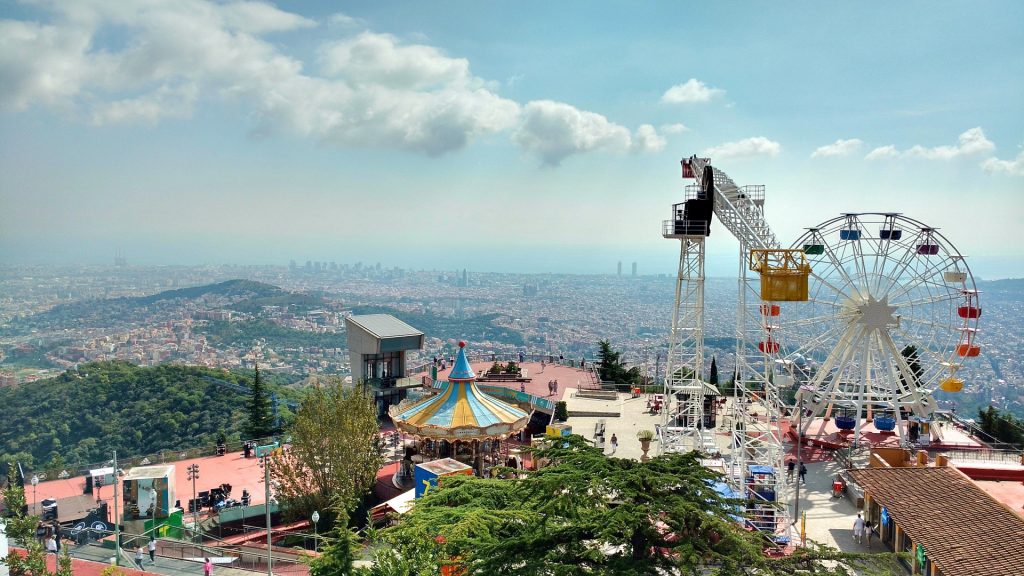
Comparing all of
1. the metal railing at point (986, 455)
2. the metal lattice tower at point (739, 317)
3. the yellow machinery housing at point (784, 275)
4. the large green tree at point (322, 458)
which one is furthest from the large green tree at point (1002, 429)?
the large green tree at point (322, 458)

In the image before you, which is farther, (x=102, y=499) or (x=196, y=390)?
(x=196, y=390)

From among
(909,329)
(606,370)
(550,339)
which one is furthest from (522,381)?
(550,339)

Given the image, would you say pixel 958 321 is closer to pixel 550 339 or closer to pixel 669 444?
pixel 669 444

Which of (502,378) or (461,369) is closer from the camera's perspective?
(461,369)

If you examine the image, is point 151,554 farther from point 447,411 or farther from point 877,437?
point 877,437

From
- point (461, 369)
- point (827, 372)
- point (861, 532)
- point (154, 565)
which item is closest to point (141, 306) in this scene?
point (461, 369)

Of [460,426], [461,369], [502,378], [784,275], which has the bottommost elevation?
[502,378]

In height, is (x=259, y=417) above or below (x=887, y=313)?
below
